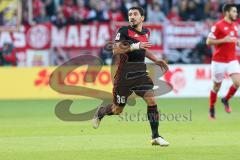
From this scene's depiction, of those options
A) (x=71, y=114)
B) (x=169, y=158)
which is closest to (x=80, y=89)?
(x=71, y=114)

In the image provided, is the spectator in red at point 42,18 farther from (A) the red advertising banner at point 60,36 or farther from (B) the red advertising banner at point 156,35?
(B) the red advertising banner at point 156,35

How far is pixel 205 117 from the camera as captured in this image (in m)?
17.8

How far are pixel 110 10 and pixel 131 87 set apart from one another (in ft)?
46.7

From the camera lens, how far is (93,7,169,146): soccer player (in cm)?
1214

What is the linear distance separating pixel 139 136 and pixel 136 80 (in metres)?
1.63

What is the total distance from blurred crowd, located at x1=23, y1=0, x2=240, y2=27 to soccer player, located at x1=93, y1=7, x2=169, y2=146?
13.2 m

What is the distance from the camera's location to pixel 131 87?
12523 millimetres

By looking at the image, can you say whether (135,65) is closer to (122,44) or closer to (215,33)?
(122,44)

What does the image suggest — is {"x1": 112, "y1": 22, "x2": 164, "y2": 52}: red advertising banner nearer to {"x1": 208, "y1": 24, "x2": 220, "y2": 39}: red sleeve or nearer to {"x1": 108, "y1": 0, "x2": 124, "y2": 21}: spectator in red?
{"x1": 108, "y1": 0, "x2": 124, "y2": 21}: spectator in red

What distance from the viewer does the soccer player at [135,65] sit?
12141 mm

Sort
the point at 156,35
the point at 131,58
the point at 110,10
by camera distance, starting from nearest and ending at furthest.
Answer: the point at 131,58
the point at 156,35
the point at 110,10

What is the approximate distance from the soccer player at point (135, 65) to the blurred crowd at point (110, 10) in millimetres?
13171
